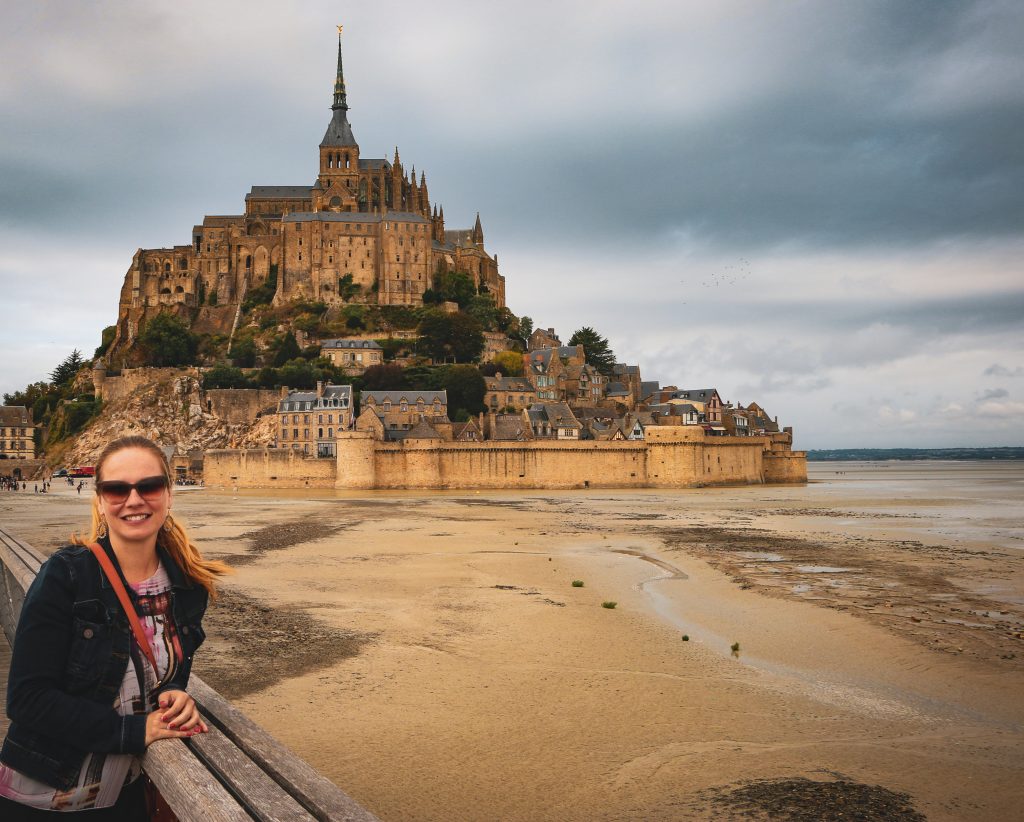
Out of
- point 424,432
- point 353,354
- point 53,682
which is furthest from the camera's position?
point 353,354

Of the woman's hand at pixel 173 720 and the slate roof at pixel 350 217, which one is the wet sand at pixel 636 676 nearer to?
the woman's hand at pixel 173 720

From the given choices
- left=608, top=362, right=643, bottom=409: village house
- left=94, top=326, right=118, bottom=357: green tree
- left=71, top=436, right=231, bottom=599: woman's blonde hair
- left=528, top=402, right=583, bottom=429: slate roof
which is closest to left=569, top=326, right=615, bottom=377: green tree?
left=608, top=362, right=643, bottom=409: village house

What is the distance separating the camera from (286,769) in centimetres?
288

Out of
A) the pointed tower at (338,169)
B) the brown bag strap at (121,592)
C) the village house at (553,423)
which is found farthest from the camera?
the pointed tower at (338,169)

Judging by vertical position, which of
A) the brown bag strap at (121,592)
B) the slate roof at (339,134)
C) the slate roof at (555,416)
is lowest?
the brown bag strap at (121,592)

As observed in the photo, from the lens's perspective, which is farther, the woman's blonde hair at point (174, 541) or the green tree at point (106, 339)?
the green tree at point (106, 339)

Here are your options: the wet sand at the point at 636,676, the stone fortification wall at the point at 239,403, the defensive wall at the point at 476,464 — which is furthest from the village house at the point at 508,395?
the wet sand at the point at 636,676

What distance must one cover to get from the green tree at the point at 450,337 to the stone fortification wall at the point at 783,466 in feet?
87.0

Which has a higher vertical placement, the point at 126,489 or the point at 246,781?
the point at 126,489

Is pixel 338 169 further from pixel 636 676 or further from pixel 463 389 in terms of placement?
pixel 636 676

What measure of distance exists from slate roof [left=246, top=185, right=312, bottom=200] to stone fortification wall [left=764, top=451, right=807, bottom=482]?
55911 mm

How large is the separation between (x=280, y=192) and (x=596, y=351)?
39076mm

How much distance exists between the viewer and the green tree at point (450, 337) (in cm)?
7150

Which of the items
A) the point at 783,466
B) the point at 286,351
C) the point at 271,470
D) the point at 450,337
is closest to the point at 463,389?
the point at 450,337
